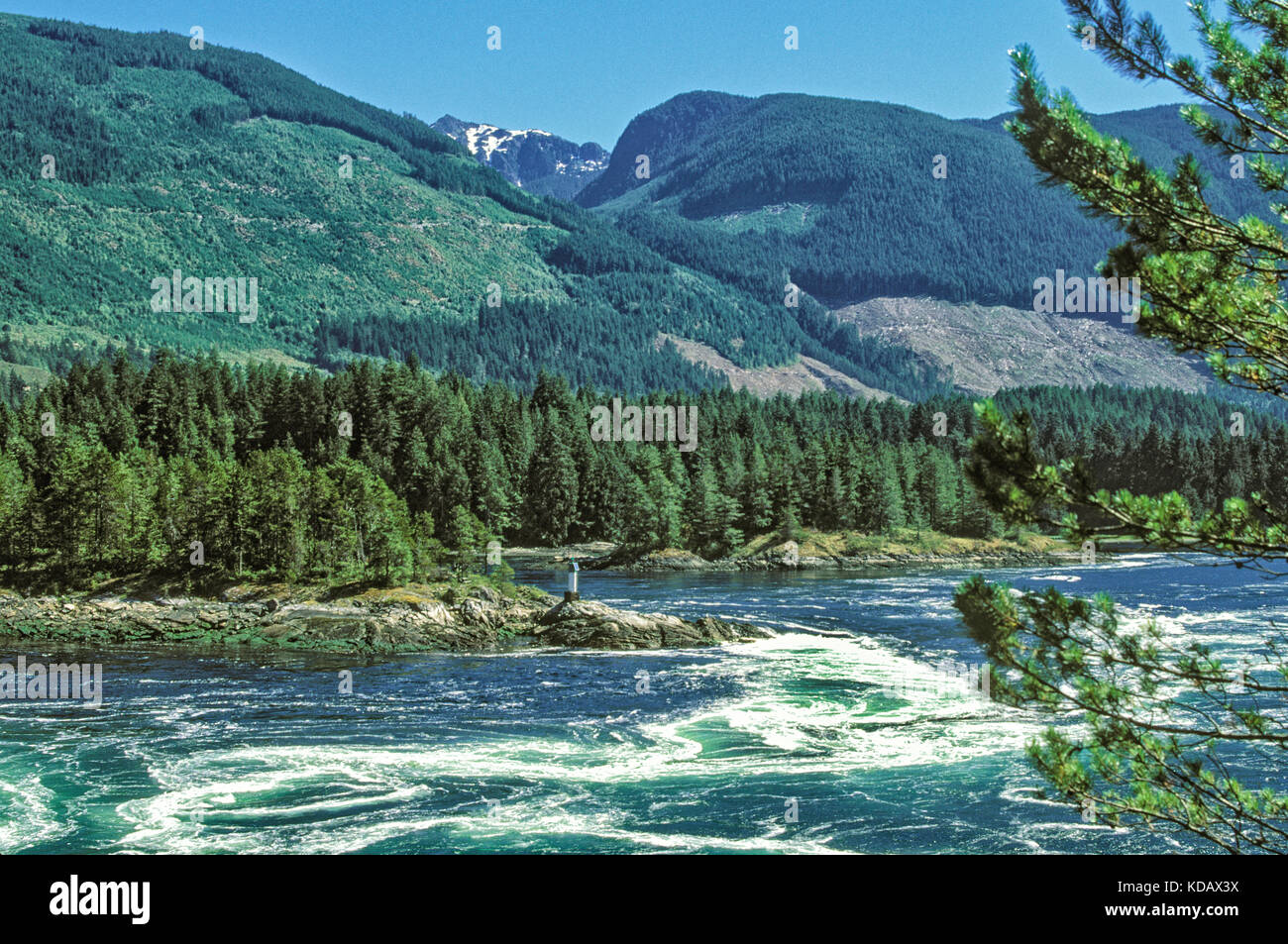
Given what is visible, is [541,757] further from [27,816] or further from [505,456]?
[505,456]

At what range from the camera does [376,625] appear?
56.3 meters

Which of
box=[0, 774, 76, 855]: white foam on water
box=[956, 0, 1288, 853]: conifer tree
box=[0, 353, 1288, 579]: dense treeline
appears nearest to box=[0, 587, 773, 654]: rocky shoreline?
box=[0, 353, 1288, 579]: dense treeline

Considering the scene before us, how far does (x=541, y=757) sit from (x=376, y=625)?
25.6 metres

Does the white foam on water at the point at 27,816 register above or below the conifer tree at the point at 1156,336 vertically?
below

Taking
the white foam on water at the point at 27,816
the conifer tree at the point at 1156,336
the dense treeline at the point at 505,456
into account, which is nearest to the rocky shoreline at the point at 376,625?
the dense treeline at the point at 505,456

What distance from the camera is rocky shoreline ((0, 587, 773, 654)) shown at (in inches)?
2157

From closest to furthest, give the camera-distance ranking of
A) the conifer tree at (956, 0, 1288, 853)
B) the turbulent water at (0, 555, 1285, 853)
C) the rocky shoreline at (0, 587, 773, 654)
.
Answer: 1. the conifer tree at (956, 0, 1288, 853)
2. the turbulent water at (0, 555, 1285, 853)
3. the rocky shoreline at (0, 587, 773, 654)

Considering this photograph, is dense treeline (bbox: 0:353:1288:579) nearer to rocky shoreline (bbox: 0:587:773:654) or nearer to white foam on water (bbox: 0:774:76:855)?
rocky shoreline (bbox: 0:587:773:654)

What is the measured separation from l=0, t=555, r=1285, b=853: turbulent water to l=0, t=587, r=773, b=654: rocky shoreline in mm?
2668

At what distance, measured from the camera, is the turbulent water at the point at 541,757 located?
25.6 m

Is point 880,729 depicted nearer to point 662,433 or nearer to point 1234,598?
point 1234,598

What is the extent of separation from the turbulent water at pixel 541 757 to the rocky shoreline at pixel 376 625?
2668mm

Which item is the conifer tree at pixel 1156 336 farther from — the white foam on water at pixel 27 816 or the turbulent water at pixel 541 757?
the white foam on water at pixel 27 816
